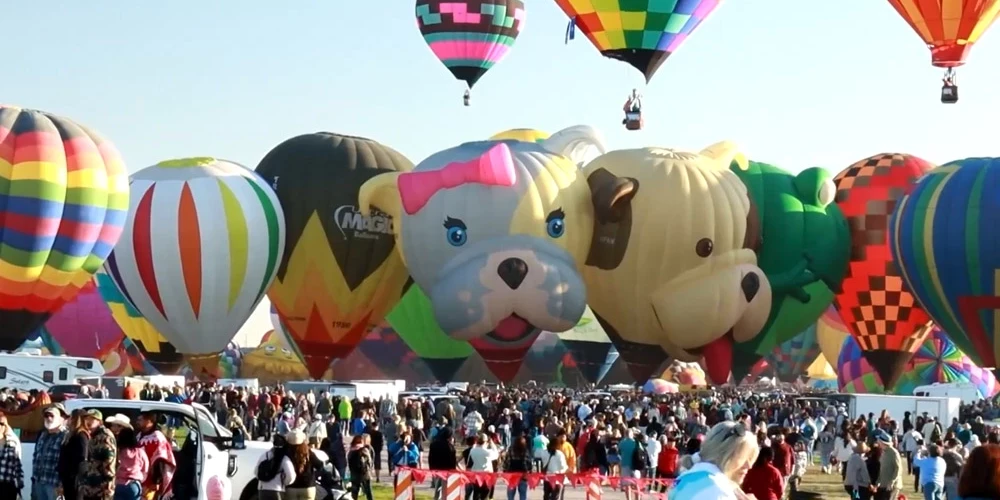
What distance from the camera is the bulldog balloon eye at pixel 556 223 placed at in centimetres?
2781

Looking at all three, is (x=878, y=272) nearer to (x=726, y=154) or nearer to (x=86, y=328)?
(x=726, y=154)

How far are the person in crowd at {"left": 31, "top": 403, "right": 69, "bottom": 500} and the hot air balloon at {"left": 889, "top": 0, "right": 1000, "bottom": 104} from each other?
779 inches

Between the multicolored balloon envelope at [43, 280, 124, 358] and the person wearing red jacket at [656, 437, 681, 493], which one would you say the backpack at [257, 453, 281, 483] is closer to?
the person wearing red jacket at [656, 437, 681, 493]

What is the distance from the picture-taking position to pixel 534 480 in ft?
44.1

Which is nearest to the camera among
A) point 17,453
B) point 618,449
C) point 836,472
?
point 17,453

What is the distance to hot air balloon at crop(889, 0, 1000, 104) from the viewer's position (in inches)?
1065

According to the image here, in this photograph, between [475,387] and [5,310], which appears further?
[475,387]

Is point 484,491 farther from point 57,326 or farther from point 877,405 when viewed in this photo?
point 57,326

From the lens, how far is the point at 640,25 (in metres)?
26.9

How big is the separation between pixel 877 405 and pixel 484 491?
548 inches

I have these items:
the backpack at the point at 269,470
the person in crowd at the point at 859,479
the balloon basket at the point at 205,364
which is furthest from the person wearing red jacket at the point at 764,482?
the balloon basket at the point at 205,364

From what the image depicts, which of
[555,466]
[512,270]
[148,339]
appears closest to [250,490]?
[555,466]

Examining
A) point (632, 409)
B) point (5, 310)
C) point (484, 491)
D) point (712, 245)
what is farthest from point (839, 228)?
point (484, 491)

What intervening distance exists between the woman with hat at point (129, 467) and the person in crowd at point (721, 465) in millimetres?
4813
